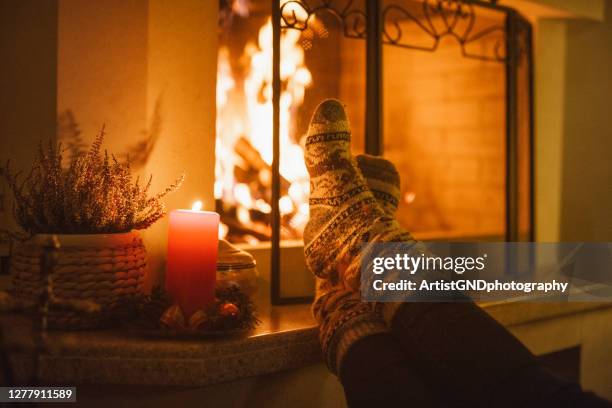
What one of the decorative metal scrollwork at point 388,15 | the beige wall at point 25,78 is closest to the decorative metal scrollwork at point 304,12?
the decorative metal scrollwork at point 388,15

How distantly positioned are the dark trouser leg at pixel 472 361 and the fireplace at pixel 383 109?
490mm

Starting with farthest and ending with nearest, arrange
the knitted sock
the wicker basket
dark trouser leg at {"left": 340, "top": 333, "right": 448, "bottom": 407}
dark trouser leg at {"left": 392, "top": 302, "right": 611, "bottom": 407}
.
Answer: the knitted sock
the wicker basket
dark trouser leg at {"left": 340, "top": 333, "right": 448, "bottom": 407}
dark trouser leg at {"left": 392, "top": 302, "right": 611, "bottom": 407}

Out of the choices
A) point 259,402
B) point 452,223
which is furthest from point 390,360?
point 452,223

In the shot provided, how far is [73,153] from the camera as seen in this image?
1166 millimetres

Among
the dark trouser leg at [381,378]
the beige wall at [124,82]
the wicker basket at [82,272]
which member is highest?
the beige wall at [124,82]

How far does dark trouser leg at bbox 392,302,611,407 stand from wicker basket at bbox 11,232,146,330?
44 cm

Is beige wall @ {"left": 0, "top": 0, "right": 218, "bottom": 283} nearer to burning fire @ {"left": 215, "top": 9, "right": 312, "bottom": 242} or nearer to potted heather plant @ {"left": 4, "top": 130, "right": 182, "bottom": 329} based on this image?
potted heather plant @ {"left": 4, "top": 130, "right": 182, "bottom": 329}

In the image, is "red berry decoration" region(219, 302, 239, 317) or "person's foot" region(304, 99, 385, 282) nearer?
"red berry decoration" region(219, 302, 239, 317)

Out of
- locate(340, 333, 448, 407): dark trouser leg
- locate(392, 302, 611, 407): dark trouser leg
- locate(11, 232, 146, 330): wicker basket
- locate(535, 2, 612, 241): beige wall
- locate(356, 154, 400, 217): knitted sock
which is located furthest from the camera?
locate(535, 2, 612, 241): beige wall

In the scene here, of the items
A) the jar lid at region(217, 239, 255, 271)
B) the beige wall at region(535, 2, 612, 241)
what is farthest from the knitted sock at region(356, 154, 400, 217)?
the beige wall at region(535, 2, 612, 241)

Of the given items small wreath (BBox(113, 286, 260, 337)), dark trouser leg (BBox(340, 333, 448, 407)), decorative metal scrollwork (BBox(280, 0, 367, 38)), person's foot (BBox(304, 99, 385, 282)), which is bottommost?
dark trouser leg (BBox(340, 333, 448, 407))

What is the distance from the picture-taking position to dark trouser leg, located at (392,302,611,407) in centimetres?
81

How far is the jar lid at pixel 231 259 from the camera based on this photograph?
3.89 feet

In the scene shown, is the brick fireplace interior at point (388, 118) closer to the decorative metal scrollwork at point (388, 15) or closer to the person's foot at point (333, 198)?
the decorative metal scrollwork at point (388, 15)
